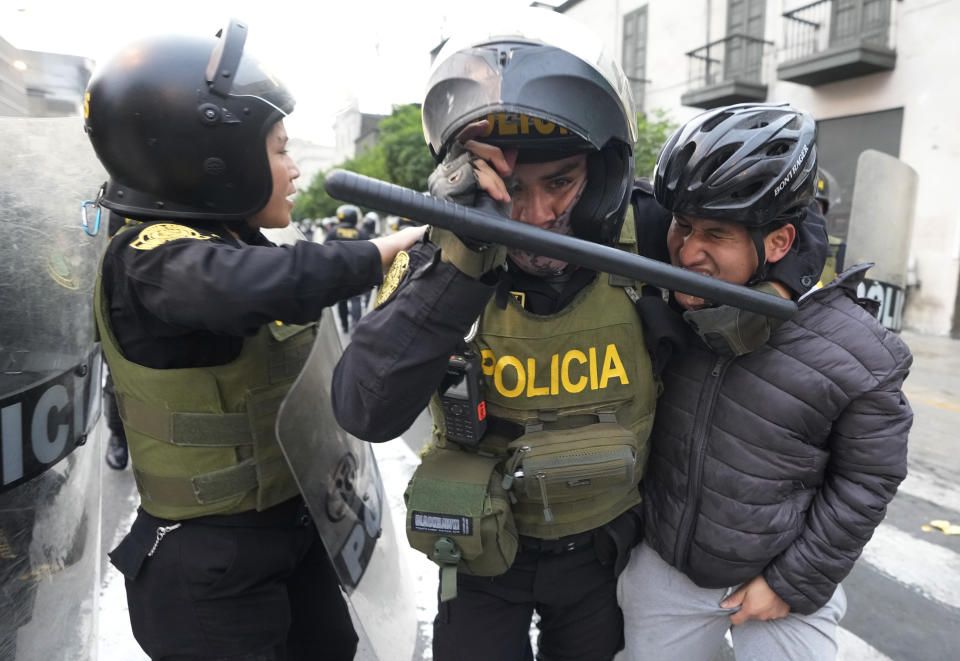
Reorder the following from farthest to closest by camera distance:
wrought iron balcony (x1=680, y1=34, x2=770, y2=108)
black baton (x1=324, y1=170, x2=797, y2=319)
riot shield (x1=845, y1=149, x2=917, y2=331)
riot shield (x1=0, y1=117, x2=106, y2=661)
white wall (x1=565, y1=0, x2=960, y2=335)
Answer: wrought iron balcony (x1=680, y1=34, x2=770, y2=108)
white wall (x1=565, y1=0, x2=960, y2=335)
riot shield (x1=845, y1=149, x2=917, y2=331)
riot shield (x1=0, y1=117, x2=106, y2=661)
black baton (x1=324, y1=170, x2=797, y2=319)

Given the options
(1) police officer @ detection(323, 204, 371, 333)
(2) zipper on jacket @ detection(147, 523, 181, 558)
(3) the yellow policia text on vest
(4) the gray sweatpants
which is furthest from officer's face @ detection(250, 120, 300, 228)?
(1) police officer @ detection(323, 204, 371, 333)

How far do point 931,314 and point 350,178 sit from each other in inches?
455

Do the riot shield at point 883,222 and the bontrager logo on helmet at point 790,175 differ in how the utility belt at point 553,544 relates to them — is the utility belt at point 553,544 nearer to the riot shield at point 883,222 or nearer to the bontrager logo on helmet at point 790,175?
the bontrager logo on helmet at point 790,175

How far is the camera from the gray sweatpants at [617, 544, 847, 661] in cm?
150

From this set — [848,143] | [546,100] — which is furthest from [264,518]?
[848,143]

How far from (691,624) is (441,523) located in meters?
0.73

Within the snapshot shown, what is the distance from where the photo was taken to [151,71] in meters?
1.37

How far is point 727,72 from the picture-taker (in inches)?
544

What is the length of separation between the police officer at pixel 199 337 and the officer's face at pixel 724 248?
64 cm

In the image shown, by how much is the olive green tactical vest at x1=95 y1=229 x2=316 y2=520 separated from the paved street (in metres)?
1.49

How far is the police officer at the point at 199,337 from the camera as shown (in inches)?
52.6

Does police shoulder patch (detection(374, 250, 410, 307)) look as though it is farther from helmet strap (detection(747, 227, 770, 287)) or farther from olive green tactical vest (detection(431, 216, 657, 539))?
helmet strap (detection(747, 227, 770, 287))

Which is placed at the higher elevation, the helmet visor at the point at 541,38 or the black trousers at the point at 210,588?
the helmet visor at the point at 541,38

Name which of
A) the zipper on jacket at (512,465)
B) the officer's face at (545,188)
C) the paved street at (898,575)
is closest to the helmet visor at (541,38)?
the officer's face at (545,188)
